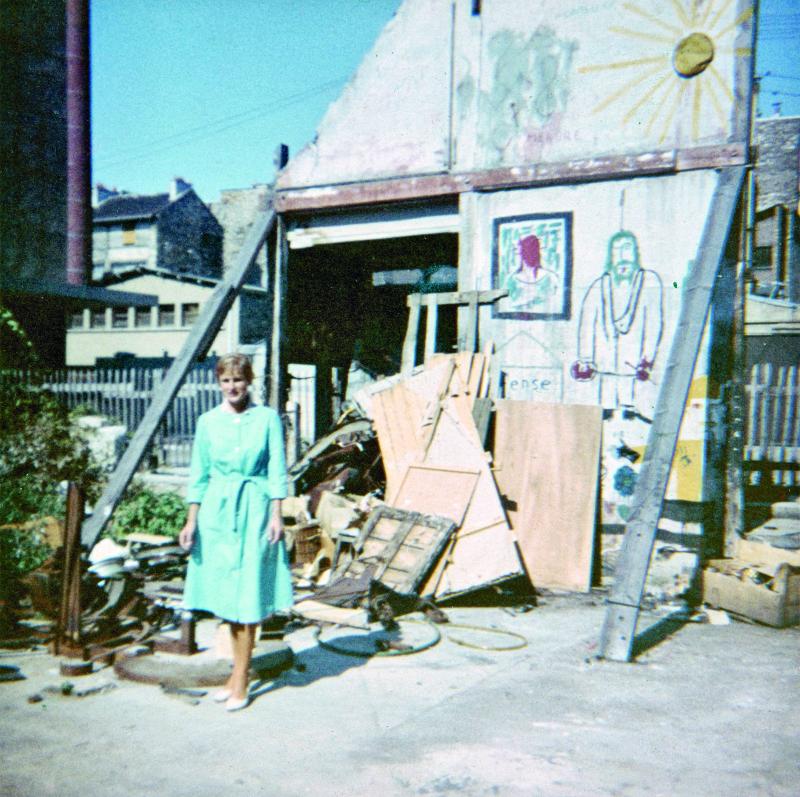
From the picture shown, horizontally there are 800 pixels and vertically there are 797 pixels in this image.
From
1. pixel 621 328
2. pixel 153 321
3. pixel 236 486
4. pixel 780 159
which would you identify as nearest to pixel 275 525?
pixel 236 486

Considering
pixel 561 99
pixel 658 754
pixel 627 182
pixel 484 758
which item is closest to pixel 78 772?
pixel 484 758

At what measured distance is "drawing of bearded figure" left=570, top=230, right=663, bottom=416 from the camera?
6.73 m

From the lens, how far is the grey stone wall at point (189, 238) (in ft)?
136

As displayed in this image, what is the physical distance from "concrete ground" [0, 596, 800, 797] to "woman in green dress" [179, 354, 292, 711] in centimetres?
49

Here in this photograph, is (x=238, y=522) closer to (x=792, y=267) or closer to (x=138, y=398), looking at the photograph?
(x=138, y=398)

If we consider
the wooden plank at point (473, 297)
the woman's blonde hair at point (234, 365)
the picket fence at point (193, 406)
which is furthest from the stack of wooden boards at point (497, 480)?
the picket fence at point (193, 406)

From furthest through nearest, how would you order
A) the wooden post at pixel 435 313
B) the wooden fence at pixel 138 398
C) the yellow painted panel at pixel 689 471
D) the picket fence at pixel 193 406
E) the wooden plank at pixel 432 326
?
the wooden fence at pixel 138 398 → the picket fence at pixel 193 406 → the wooden plank at pixel 432 326 → the wooden post at pixel 435 313 → the yellow painted panel at pixel 689 471

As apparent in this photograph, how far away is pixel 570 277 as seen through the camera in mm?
7109

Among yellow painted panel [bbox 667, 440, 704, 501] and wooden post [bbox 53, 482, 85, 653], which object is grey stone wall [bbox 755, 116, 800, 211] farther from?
wooden post [bbox 53, 482, 85, 653]

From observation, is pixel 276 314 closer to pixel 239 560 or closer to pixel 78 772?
pixel 239 560

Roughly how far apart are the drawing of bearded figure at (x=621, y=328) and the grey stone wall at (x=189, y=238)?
123ft

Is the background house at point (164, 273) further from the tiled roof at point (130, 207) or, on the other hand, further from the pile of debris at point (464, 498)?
the pile of debris at point (464, 498)

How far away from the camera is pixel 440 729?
12.4ft

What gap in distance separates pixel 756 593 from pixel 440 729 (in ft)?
10.5
